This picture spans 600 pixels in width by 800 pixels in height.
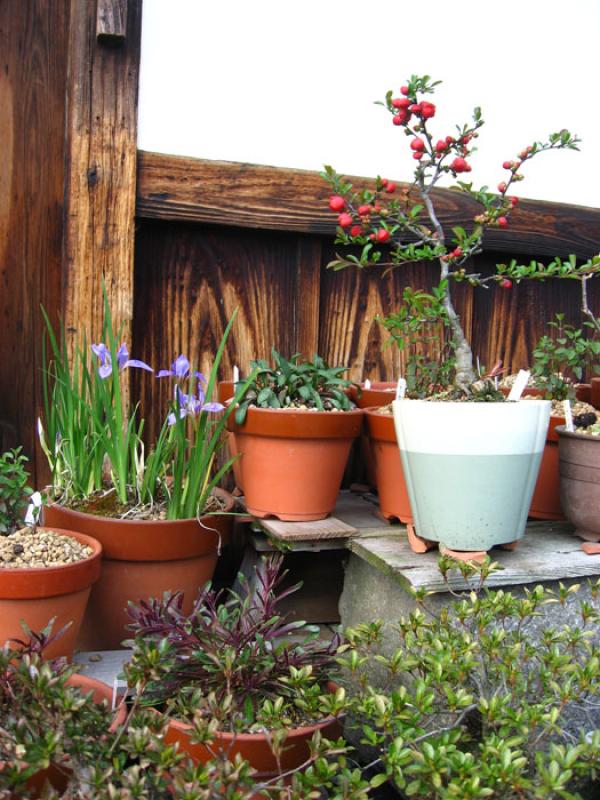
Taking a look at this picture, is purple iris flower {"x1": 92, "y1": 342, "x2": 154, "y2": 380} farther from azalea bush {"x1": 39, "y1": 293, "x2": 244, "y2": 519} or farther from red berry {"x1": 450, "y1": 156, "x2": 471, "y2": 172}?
red berry {"x1": 450, "y1": 156, "x2": 471, "y2": 172}

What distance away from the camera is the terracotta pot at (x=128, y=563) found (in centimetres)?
185

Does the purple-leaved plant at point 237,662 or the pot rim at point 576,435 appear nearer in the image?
the purple-leaved plant at point 237,662

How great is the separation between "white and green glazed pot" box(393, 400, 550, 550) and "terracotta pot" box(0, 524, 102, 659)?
727 millimetres

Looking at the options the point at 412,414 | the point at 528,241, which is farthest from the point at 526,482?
the point at 528,241

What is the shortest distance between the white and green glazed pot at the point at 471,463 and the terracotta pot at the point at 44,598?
0.73 m

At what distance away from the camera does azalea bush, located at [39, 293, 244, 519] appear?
193 centimetres

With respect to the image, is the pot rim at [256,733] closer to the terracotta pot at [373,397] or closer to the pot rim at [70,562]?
the pot rim at [70,562]

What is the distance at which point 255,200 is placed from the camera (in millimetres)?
2346

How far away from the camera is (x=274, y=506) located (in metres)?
1.99

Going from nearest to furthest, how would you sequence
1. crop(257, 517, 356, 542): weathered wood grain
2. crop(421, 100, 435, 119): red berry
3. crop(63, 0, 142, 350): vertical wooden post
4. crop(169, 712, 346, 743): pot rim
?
crop(169, 712, 346, 743): pot rim, crop(421, 100, 435, 119): red berry, crop(257, 517, 356, 542): weathered wood grain, crop(63, 0, 142, 350): vertical wooden post

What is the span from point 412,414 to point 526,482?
294 mm

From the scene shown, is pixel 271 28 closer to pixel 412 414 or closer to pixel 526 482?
pixel 412 414

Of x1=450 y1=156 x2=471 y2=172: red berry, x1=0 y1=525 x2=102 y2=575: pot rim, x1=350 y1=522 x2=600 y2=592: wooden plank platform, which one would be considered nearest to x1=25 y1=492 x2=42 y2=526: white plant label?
x1=0 y1=525 x2=102 y2=575: pot rim

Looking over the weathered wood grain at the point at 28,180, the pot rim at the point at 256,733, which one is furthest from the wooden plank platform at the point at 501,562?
the weathered wood grain at the point at 28,180
